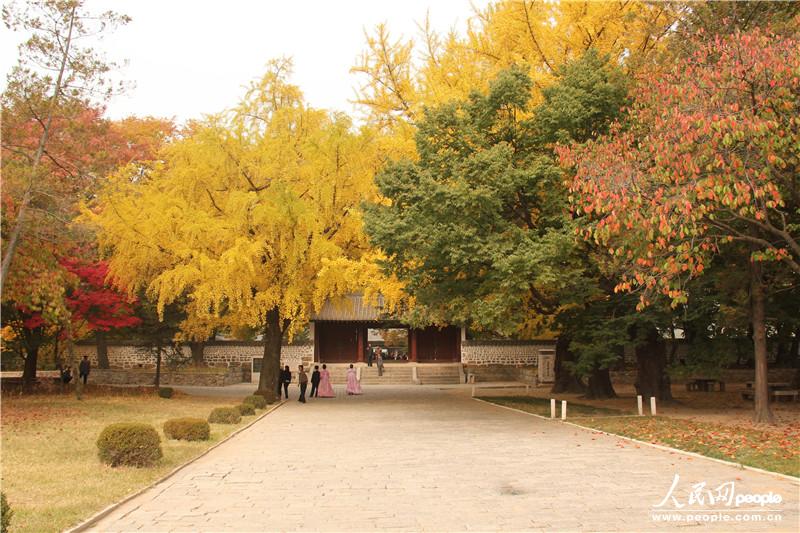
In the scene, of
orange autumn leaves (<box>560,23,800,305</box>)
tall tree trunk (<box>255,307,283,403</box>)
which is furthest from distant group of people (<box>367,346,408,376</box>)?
orange autumn leaves (<box>560,23,800,305</box>)

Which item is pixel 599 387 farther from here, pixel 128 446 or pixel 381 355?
pixel 381 355

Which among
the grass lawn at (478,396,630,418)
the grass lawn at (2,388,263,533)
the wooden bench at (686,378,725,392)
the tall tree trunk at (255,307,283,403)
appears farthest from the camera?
the wooden bench at (686,378,725,392)

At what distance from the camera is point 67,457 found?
11.3 metres

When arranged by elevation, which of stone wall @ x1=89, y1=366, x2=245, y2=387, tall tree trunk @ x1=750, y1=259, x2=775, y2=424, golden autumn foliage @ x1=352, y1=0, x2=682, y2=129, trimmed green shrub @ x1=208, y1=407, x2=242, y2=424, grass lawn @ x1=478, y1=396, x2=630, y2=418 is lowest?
stone wall @ x1=89, y1=366, x2=245, y2=387

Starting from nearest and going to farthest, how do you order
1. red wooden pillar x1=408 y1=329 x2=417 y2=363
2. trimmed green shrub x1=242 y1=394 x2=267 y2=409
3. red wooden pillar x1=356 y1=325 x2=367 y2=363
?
trimmed green shrub x1=242 y1=394 x2=267 y2=409 < red wooden pillar x1=408 y1=329 x2=417 y2=363 < red wooden pillar x1=356 y1=325 x2=367 y2=363

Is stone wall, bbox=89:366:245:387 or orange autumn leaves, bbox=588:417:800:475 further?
stone wall, bbox=89:366:245:387

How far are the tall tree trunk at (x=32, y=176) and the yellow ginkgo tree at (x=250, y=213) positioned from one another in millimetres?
3234

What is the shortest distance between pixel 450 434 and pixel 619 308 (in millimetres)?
8334

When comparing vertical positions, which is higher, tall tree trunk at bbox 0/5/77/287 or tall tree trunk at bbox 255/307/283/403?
tall tree trunk at bbox 0/5/77/287

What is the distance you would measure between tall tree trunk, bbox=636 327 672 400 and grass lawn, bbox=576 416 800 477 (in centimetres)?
442

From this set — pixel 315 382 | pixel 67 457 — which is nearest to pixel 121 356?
pixel 315 382

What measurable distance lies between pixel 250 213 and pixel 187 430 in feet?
29.4

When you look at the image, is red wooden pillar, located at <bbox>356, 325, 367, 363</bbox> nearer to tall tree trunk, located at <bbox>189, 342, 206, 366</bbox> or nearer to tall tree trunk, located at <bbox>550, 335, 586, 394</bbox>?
tall tree trunk, located at <bbox>189, 342, 206, 366</bbox>

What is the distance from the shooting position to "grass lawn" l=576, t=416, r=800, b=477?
10.3 m
